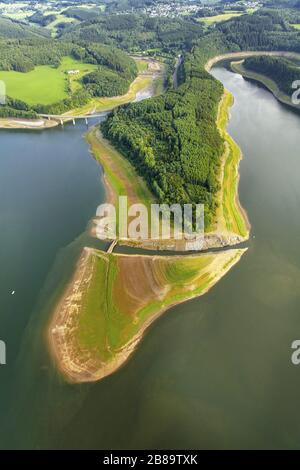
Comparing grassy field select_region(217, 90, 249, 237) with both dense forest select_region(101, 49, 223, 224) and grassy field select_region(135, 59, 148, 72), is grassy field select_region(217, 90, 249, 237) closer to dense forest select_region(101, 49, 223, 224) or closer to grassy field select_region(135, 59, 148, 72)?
dense forest select_region(101, 49, 223, 224)

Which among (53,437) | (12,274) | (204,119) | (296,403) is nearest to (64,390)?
(53,437)

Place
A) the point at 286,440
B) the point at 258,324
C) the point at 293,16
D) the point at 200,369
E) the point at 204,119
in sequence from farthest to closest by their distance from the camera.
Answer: the point at 293,16 < the point at 204,119 < the point at 258,324 < the point at 200,369 < the point at 286,440

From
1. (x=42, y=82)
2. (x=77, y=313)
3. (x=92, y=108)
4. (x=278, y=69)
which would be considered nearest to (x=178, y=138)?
(x=77, y=313)

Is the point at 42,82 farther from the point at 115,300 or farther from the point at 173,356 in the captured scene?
the point at 173,356

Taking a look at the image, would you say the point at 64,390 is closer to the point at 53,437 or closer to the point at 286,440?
the point at 53,437

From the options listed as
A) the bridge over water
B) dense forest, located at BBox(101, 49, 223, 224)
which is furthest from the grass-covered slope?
dense forest, located at BBox(101, 49, 223, 224)

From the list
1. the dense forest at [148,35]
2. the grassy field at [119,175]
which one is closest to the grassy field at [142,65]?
the dense forest at [148,35]
